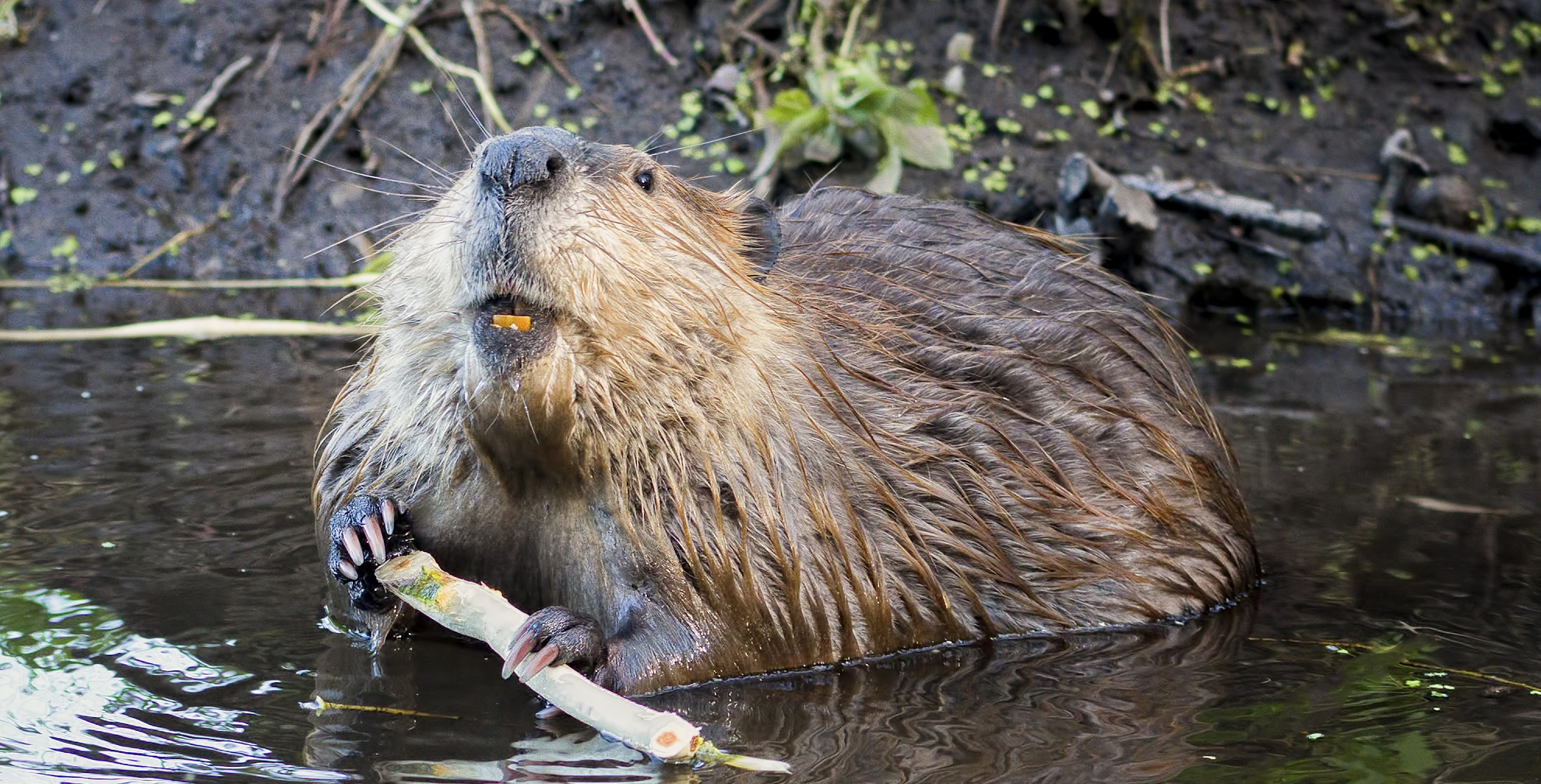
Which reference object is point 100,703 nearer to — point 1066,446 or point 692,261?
point 692,261

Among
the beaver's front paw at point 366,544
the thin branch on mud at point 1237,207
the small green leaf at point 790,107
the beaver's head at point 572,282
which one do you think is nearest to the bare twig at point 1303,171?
the thin branch on mud at point 1237,207

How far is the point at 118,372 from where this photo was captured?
5395 millimetres

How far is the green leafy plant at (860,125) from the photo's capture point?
21.1 feet

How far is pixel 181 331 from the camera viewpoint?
228 inches

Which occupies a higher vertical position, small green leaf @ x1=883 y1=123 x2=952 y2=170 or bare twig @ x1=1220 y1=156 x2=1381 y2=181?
small green leaf @ x1=883 y1=123 x2=952 y2=170

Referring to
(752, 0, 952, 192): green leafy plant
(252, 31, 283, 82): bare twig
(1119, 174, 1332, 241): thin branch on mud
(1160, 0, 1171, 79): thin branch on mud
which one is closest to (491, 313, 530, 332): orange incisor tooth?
(752, 0, 952, 192): green leafy plant

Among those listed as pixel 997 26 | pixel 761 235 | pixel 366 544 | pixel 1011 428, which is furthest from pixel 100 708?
pixel 997 26

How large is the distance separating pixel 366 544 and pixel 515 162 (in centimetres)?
92

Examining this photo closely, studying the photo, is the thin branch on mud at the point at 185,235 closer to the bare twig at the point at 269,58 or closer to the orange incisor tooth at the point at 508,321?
the bare twig at the point at 269,58

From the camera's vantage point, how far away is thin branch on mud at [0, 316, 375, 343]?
18.8 ft

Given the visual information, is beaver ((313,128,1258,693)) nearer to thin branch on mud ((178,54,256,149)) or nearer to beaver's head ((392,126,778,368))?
beaver's head ((392,126,778,368))

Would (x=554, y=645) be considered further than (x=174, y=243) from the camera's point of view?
No

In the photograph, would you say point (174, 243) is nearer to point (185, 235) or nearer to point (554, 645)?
point (185, 235)

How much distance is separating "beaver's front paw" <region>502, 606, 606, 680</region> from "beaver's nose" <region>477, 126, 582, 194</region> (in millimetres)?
734
